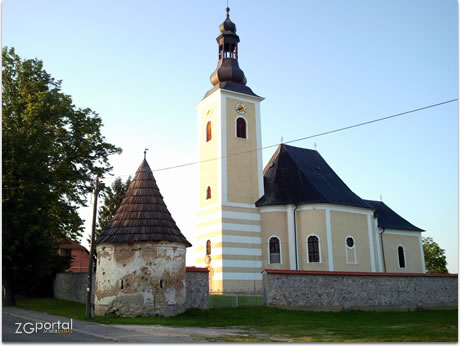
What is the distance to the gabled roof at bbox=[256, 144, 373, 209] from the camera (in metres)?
31.3

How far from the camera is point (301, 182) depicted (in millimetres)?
32250

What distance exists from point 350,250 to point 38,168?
19929mm

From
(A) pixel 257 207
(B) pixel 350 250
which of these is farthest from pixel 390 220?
(A) pixel 257 207

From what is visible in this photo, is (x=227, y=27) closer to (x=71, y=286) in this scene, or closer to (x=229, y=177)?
(x=229, y=177)

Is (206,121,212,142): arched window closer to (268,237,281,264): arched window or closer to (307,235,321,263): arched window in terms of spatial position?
(268,237,281,264): arched window

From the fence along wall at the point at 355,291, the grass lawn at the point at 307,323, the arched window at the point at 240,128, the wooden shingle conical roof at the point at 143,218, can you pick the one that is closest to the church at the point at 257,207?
the arched window at the point at 240,128

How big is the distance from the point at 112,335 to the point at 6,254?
1301cm

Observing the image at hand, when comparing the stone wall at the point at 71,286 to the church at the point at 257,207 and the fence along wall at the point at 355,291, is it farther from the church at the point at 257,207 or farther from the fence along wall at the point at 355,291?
the fence along wall at the point at 355,291

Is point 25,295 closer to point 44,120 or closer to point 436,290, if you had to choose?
point 44,120

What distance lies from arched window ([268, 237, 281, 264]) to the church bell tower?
0.78m

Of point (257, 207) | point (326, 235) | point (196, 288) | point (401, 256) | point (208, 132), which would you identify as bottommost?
point (196, 288)

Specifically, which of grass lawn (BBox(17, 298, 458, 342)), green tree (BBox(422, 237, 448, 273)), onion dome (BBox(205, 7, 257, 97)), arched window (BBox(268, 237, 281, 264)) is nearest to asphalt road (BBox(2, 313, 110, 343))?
grass lawn (BBox(17, 298, 458, 342))

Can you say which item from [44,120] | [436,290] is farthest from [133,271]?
[436,290]

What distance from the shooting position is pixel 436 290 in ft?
84.3
